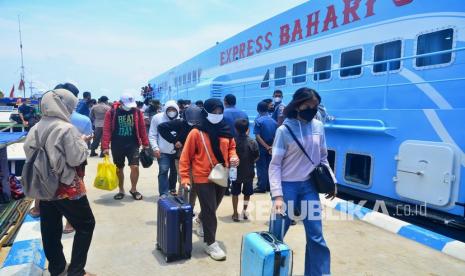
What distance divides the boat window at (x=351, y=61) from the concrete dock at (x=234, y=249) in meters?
3.17

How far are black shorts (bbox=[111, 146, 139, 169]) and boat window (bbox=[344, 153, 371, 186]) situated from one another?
3.76 metres

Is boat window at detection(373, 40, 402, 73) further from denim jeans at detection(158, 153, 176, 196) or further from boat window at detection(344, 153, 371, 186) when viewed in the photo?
denim jeans at detection(158, 153, 176, 196)

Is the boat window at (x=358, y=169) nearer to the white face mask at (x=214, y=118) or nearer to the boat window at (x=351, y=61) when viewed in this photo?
the boat window at (x=351, y=61)

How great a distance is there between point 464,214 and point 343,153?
2225 millimetres

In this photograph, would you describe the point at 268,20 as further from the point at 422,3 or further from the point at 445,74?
the point at 445,74

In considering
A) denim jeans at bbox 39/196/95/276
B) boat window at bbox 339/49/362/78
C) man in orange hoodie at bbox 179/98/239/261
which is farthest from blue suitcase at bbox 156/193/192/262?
boat window at bbox 339/49/362/78

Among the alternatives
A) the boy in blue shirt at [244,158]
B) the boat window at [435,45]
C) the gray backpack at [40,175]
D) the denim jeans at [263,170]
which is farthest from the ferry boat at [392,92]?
the gray backpack at [40,175]

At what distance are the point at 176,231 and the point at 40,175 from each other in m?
1.36

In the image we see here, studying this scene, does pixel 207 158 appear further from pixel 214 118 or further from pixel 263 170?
pixel 263 170

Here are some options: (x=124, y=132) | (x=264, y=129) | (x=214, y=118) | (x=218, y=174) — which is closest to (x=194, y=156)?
(x=218, y=174)

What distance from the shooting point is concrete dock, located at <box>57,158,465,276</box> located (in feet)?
10.6

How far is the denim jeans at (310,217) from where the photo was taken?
2770 mm

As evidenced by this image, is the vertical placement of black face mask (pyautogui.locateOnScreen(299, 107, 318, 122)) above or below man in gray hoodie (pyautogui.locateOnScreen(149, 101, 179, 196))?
above

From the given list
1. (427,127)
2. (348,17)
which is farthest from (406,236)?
(348,17)
